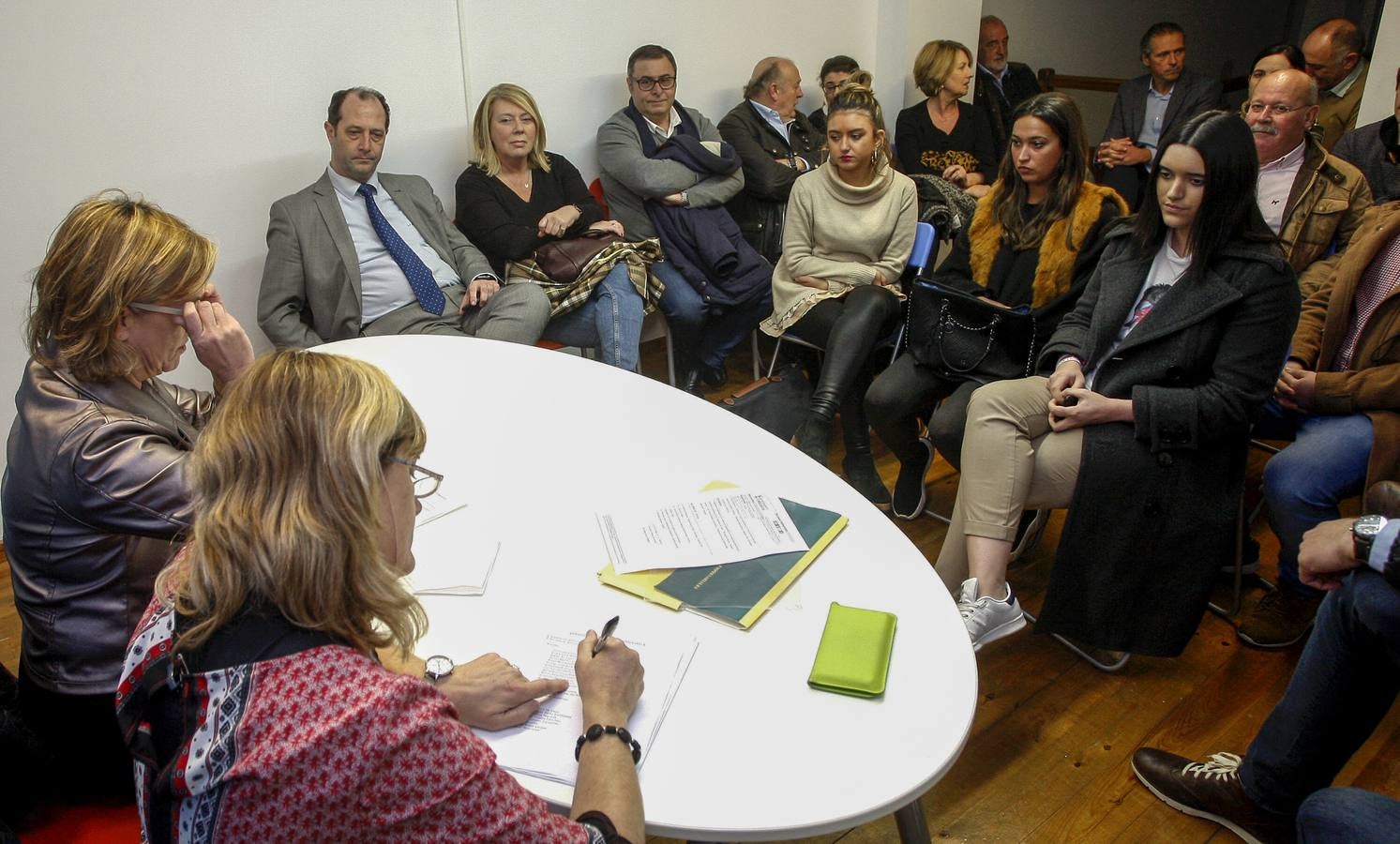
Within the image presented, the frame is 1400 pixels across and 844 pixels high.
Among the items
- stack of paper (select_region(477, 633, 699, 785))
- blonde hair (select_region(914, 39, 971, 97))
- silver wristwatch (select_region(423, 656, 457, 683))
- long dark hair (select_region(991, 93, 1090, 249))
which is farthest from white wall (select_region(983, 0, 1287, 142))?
silver wristwatch (select_region(423, 656, 457, 683))

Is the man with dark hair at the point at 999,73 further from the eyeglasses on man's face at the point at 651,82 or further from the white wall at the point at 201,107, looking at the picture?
the white wall at the point at 201,107

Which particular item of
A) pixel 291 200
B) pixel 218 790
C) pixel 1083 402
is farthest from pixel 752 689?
pixel 291 200

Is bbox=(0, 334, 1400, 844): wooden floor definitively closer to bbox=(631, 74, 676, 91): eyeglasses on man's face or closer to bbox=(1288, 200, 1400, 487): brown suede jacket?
bbox=(1288, 200, 1400, 487): brown suede jacket

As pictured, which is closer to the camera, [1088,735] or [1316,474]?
[1088,735]

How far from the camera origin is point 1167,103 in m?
4.83

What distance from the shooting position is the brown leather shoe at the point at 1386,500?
5.69 feet

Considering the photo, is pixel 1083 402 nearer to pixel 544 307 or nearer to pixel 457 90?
pixel 544 307

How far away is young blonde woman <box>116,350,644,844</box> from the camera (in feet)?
2.90

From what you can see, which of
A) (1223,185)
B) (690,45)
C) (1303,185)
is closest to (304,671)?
(1223,185)

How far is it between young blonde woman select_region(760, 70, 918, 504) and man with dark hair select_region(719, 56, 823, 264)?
2.13ft

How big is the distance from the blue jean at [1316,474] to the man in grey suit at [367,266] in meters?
2.35

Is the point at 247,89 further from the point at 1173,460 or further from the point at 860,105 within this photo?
the point at 1173,460

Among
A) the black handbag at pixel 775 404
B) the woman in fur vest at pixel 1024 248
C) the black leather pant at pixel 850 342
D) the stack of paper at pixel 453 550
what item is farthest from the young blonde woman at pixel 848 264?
the stack of paper at pixel 453 550

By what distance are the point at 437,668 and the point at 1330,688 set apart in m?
1.59
